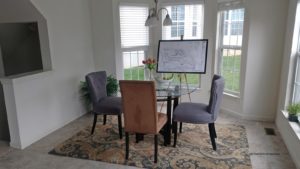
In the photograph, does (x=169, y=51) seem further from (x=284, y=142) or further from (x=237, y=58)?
(x=284, y=142)

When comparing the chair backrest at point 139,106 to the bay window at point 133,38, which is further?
the bay window at point 133,38

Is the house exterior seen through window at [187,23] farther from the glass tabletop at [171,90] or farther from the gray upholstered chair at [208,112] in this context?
the gray upholstered chair at [208,112]

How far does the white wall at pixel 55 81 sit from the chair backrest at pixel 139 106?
143cm

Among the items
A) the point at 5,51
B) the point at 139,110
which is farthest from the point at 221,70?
the point at 5,51

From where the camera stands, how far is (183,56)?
11.4ft

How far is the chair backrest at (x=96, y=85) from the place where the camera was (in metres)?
3.26

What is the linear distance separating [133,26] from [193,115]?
225 centimetres

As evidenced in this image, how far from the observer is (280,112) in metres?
3.39

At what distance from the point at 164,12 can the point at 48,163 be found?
128 inches

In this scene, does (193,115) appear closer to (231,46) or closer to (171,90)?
(171,90)

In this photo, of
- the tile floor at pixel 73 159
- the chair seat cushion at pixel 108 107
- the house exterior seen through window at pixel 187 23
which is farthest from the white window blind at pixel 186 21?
the tile floor at pixel 73 159

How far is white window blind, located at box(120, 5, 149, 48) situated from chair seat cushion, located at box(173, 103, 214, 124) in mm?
1874

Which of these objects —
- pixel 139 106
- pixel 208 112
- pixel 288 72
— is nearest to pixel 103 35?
pixel 139 106

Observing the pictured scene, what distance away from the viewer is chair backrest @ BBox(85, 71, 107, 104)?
128 inches
